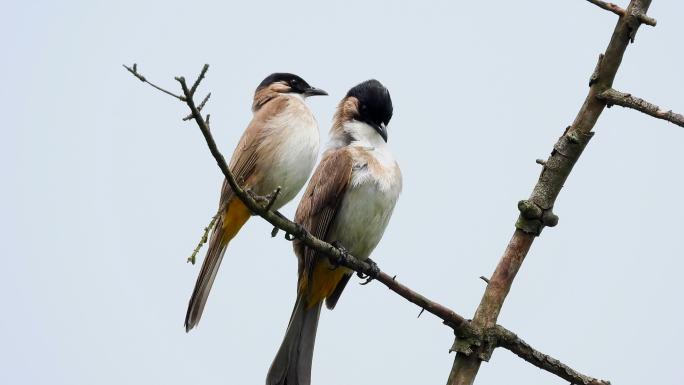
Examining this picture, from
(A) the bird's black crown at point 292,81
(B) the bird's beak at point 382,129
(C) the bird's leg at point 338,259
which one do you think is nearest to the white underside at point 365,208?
(C) the bird's leg at point 338,259

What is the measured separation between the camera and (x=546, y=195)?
4328mm

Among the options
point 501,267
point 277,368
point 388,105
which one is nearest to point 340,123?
point 388,105

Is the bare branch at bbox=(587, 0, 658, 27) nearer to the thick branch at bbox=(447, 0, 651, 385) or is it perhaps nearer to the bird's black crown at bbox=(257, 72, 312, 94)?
the thick branch at bbox=(447, 0, 651, 385)

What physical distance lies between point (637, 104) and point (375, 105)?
2.98 m

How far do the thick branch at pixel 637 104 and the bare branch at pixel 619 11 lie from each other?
340 mm

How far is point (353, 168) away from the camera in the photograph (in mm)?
6199

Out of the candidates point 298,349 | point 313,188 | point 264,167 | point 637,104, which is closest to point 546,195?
point 637,104

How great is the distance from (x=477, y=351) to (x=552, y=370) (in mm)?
383

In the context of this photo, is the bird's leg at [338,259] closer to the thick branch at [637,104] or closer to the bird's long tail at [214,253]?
the bird's long tail at [214,253]

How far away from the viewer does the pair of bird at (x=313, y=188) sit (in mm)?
6113

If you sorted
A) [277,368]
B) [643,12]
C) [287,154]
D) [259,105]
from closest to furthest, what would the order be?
1. [643,12]
2. [277,368]
3. [287,154]
4. [259,105]

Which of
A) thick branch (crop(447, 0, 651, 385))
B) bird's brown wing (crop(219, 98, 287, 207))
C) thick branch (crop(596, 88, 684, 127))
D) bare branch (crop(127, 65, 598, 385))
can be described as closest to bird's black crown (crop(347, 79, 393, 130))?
bird's brown wing (crop(219, 98, 287, 207))

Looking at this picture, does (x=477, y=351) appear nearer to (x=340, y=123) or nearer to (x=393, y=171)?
(x=393, y=171)

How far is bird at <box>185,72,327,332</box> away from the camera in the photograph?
6617 millimetres
